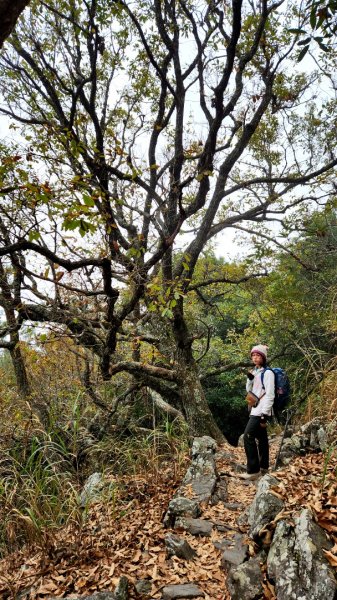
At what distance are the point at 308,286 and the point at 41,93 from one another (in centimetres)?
985

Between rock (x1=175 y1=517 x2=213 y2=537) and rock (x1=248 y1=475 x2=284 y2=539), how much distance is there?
0.62 m

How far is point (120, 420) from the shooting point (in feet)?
22.7

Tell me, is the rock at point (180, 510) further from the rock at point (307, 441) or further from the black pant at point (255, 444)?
the rock at point (307, 441)

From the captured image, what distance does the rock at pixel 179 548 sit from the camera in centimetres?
320

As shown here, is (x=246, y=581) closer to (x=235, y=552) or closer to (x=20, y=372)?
(x=235, y=552)

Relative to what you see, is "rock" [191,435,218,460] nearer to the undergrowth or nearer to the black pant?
the undergrowth

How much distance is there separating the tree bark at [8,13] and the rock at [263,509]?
3.57 meters

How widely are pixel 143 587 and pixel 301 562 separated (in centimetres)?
127

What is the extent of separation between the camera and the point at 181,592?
108 inches

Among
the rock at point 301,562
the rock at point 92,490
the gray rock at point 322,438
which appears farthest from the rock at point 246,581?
the rock at point 92,490

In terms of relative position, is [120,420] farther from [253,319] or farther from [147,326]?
[253,319]

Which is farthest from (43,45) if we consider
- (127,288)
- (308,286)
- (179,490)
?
(308,286)

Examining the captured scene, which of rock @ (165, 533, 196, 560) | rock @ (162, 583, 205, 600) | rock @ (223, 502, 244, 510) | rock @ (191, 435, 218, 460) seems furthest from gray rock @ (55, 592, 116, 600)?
rock @ (191, 435, 218, 460)

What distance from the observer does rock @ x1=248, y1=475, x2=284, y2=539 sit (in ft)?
9.73
